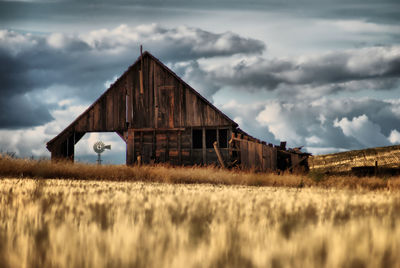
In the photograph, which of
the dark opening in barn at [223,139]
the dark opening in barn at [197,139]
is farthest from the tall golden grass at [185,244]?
the dark opening in barn at [223,139]

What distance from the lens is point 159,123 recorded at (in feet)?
83.1

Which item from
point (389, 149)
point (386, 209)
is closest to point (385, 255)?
point (386, 209)

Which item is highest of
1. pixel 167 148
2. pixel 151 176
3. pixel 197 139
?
pixel 197 139

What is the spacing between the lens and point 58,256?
1988 mm

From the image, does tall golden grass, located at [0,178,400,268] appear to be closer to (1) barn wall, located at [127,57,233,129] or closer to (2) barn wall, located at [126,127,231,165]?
(2) barn wall, located at [126,127,231,165]

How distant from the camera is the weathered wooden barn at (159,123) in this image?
24609 millimetres

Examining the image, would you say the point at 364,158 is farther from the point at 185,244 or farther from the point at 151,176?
the point at 185,244

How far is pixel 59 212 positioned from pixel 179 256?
206 cm

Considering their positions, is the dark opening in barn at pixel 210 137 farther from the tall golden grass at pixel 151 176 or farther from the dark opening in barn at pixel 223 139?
the tall golden grass at pixel 151 176

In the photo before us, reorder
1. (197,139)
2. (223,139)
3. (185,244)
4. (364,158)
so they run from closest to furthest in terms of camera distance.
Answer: (185,244) → (197,139) → (223,139) → (364,158)

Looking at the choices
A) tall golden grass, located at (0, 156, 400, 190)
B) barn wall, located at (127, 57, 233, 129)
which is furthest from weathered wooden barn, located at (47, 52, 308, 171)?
tall golden grass, located at (0, 156, 400, 190)

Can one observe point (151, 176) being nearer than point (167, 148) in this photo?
Yes

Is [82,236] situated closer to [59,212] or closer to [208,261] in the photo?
[208,261]

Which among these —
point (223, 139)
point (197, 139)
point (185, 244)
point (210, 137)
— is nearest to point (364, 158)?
point (223, 139)
